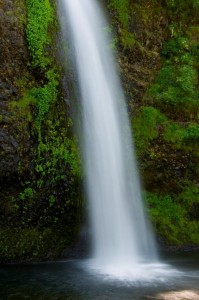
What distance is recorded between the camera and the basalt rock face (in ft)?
26.2

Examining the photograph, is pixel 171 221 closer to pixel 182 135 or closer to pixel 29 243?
pixel 182 135

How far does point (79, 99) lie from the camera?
9148 mm

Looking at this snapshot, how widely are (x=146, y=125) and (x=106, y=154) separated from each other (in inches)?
69.9

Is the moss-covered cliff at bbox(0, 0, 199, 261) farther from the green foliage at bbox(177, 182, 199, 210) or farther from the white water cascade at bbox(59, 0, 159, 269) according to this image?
the white water cascade at bbox(59, 0, 159, 269)

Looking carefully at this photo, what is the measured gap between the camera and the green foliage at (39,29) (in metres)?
8.59

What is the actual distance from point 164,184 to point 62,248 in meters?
2.96

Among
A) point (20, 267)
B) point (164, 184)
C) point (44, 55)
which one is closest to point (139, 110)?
point (164, 184)

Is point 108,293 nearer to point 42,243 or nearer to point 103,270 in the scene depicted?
point 103,270

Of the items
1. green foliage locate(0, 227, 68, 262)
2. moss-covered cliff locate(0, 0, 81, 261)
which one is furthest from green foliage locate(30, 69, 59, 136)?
green foliage locate(0, 227, 68, 262)

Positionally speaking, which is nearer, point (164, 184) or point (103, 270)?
point (103, 270)

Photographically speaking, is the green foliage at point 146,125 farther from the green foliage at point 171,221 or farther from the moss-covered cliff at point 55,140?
the green foliage at point 171,221

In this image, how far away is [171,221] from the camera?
376 inches

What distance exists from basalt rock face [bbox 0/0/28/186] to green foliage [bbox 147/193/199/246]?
345 cm

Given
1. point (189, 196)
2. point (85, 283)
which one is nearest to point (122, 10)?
point (189, 196)
